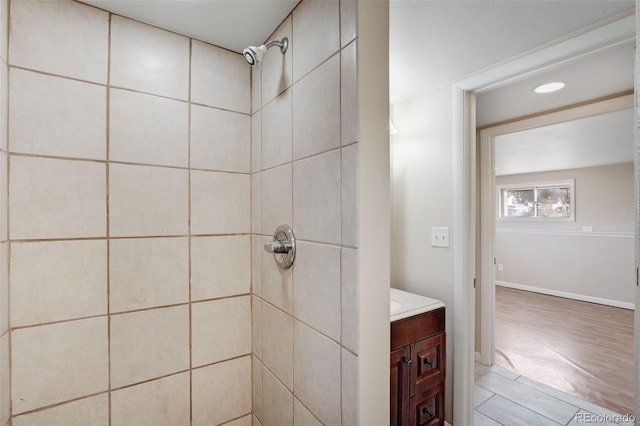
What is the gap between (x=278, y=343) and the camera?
3.42 ft

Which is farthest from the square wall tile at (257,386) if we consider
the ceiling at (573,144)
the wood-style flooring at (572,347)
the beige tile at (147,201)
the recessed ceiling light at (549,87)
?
the ceiling at (573,144)

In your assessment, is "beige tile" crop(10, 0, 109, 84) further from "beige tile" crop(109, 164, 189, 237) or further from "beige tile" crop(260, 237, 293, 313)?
"beige tile" crop(260, 237, 293, 313)

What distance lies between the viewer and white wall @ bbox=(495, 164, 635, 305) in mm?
4418

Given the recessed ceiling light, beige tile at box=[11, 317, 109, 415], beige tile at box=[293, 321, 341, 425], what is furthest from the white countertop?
the recessed ceiling light

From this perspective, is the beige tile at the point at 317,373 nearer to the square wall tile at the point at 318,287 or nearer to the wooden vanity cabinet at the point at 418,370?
the square wall tile at the point at 318,287

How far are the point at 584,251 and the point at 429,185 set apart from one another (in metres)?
4.87

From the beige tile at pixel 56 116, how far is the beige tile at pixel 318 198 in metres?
0.67

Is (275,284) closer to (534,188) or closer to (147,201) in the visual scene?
(147,201)

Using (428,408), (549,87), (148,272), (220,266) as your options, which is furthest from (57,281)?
(549,87)

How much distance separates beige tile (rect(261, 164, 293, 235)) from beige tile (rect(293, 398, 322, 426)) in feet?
1.92

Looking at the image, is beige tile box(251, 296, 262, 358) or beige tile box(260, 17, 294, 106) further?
A: beige tile box(251, 296, 262, 358)

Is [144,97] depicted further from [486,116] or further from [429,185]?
[486,116]

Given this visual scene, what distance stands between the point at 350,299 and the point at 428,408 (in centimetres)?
113

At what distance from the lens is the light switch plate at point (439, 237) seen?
170 cm
